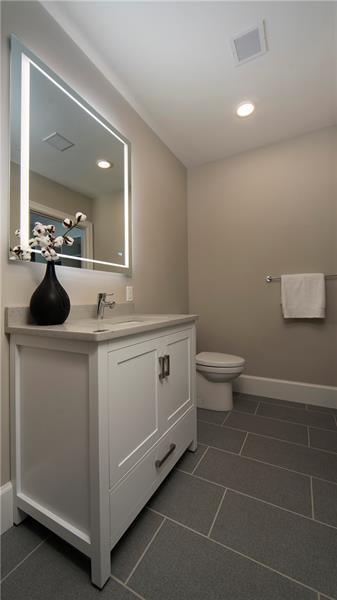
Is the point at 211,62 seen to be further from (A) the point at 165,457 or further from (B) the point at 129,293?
(A) the point at 165,457

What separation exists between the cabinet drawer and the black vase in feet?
2.19

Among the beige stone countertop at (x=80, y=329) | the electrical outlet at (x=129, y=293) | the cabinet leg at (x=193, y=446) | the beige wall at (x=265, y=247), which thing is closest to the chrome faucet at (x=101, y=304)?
the beige stone countertop at (x=80, y=329)

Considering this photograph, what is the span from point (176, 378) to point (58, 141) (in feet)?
4.54

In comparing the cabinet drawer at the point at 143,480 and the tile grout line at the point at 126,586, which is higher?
the cabinet drawer at the point at 143,480

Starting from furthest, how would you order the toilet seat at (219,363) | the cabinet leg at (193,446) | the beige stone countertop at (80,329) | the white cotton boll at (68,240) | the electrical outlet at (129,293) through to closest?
the toilet seat at (219,363) → the electrical outlet at (129,293) → the cabinet leg at (193,446) → the white cotton boll at (68,240) → the beige stone countertop at (80,329)

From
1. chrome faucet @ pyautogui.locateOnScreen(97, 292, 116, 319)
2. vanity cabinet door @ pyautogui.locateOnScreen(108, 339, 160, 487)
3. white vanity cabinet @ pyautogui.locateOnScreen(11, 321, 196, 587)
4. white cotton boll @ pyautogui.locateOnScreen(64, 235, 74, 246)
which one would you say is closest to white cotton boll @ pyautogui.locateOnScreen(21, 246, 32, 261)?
white cotton boll @ pyautogui.locateOnScreen(64, 235, 74, 246)

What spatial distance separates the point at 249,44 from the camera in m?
1.34

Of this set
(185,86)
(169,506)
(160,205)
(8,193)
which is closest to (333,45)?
(185,86)

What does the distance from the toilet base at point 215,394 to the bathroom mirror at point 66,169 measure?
1.14m

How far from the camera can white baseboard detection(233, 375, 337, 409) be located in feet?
6.54

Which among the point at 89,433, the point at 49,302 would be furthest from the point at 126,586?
the point at 49,302

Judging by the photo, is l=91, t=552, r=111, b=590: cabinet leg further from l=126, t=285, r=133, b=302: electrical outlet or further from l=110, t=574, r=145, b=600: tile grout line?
l=126, t=285, r=133, b=302: electrical outlet

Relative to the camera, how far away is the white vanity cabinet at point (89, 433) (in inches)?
28.9

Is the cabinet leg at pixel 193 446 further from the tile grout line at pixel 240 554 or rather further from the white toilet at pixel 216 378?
the white toilet at pixel 216 378
